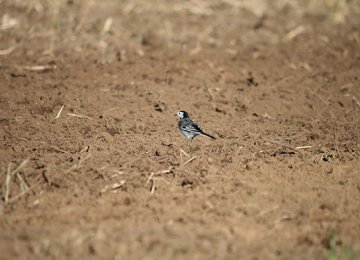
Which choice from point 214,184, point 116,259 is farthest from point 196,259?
point 214,184

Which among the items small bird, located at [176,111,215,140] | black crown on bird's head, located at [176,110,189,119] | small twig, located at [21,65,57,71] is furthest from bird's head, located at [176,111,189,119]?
small twig, located at [21,65,57,71]

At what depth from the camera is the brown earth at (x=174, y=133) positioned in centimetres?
455

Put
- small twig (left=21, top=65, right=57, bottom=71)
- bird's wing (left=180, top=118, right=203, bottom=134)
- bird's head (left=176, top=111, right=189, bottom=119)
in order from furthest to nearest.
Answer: small twig (left=21, top=65, right=57, bottom=71) → bird's head (left=176, top=111, right=189, bottom=119) → bird's wing (left=180, top=118, right=203, bottom=134)

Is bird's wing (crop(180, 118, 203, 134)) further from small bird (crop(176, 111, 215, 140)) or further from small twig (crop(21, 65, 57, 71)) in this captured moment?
small twig (crop(21, 65, 57, 71))

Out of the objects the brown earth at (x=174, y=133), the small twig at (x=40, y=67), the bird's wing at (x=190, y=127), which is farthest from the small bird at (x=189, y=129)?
the small twig at (x=40, y=67)

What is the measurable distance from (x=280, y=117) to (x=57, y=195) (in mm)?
3078

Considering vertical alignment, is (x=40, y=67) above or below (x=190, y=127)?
below

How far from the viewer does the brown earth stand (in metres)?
4.55

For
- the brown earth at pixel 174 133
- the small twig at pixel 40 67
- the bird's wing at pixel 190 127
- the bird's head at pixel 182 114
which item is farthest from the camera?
the small twig at pixel 40 67

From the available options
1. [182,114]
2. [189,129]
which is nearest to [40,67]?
[182,114]

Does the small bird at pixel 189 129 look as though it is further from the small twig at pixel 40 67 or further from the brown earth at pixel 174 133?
the small twig at pixel 40 67

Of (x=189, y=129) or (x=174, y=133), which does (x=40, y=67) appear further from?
(x=189, y=129)

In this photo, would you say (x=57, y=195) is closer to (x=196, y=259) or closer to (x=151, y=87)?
(x=196, y=259)

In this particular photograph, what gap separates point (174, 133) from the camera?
6.49 m
